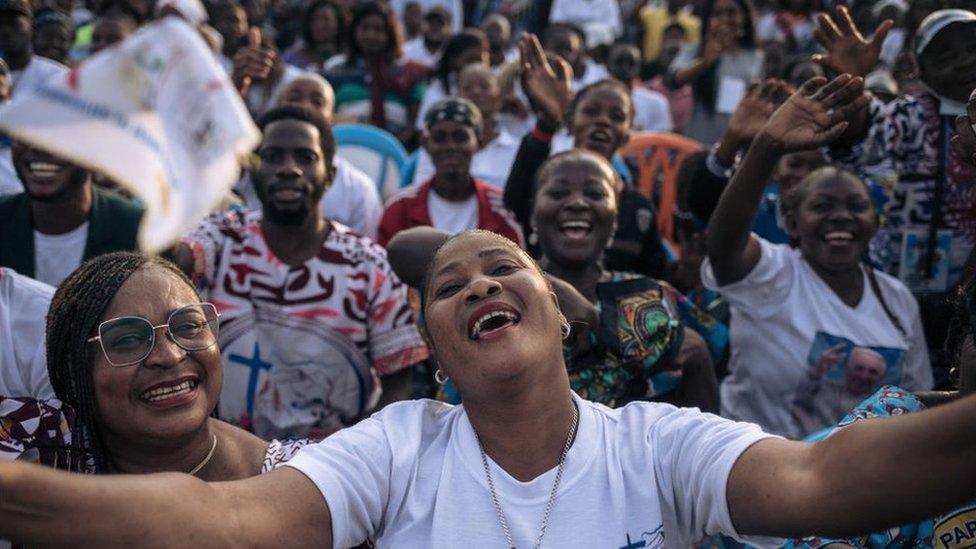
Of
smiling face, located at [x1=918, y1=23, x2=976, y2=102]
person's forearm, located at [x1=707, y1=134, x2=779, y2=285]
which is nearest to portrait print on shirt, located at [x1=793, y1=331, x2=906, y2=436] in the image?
person's forearm, located at [x1=707, y1=134, x2=779, y2=285]

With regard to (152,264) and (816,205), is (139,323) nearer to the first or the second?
(152,264)

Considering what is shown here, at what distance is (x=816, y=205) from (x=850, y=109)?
38.6 inches

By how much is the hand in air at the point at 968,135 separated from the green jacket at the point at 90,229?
117 inches

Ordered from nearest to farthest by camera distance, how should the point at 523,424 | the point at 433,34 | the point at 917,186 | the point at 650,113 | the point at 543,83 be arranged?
the point at 523,424 < the point at 917,186 < the point at 543,83 < the point at 650,113 < the point at 433,34

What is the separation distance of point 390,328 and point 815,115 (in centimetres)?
180

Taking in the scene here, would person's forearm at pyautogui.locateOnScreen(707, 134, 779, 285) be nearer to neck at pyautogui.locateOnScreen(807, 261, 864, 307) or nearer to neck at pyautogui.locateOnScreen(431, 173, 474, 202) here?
neck at pyautogui.locateOnScreen(807, 261, 864, 307)

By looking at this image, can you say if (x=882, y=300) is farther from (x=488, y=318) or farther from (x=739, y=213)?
(x=488, y=318)

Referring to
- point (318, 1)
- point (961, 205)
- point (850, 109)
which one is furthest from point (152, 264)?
point (318, 1)

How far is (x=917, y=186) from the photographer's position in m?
4.52

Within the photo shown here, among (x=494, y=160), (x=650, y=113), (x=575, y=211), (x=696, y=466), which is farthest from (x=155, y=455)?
(x=650, y=113)

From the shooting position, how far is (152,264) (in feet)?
9.21

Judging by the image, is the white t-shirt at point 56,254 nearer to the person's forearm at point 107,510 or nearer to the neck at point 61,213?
the neck at point 61,213

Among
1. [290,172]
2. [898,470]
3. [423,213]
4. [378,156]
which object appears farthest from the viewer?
[378,156]

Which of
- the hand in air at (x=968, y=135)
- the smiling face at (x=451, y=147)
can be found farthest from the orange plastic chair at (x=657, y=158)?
the hand in air at (x=968, y=135)
